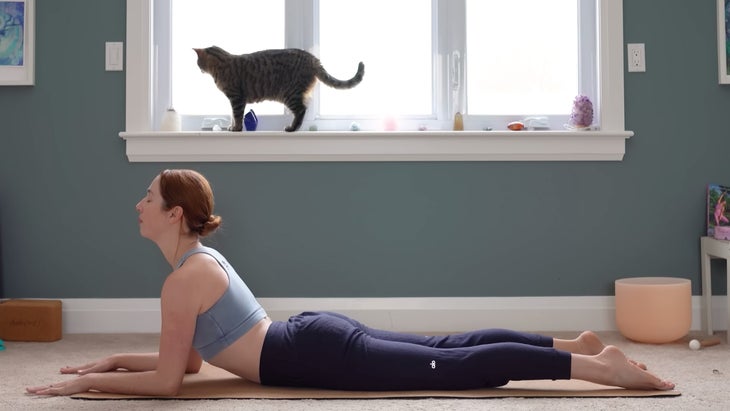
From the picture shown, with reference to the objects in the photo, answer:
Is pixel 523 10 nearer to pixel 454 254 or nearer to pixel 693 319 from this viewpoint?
pixel 454 254

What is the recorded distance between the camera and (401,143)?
3.09 meters

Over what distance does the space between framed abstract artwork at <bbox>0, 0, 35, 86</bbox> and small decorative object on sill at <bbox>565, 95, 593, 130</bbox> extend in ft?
7.07

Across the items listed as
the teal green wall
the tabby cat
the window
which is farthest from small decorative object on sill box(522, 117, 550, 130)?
the tabby cat

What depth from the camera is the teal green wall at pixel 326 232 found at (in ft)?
10.2

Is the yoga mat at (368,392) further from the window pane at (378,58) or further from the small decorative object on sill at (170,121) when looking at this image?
the window pane at (378,58)

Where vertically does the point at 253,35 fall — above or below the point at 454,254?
above

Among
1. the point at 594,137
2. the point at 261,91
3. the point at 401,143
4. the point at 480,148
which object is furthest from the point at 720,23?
the point at 261,91

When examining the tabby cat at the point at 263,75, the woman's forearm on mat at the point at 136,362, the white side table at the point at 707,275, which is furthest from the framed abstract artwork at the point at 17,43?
the white side table at the point at 707,275

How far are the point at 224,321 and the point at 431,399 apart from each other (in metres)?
0.54

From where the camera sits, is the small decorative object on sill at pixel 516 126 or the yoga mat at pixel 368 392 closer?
the yoga mat at pixel 368 392

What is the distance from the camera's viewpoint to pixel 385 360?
6.24 ft

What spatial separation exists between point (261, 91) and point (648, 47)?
5.09 ft

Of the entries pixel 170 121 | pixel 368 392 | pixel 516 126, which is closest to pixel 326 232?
pixel 170 121

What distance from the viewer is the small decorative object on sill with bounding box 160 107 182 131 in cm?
312
